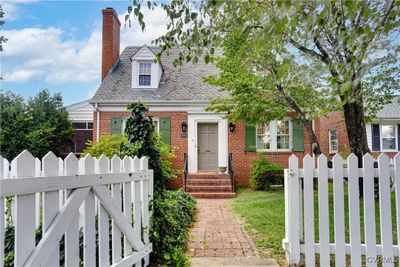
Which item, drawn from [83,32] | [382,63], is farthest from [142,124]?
[83,32]

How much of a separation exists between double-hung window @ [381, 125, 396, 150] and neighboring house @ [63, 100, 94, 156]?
14876mm

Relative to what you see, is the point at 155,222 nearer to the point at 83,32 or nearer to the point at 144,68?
the point at 83,32

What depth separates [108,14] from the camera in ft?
43.3

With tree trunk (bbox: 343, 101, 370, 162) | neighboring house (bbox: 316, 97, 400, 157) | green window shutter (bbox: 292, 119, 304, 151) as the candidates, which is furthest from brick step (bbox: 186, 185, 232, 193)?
neighboring house (bbox: 316, 97, 400, 157)

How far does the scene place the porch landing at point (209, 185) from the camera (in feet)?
31.8

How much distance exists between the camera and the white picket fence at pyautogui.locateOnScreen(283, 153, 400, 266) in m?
3.00

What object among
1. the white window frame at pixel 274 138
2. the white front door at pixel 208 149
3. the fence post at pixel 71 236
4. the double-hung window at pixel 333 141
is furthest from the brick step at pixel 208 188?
the double-hung window at pixel 333 141

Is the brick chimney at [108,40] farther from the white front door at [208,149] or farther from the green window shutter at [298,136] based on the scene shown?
the green window shutter at [298,136]

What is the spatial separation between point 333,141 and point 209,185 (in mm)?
9573

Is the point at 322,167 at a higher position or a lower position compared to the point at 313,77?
lower

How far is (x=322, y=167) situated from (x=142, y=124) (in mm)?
2267

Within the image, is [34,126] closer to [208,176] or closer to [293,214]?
[208,176]

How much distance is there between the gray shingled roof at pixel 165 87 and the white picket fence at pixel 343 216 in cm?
896

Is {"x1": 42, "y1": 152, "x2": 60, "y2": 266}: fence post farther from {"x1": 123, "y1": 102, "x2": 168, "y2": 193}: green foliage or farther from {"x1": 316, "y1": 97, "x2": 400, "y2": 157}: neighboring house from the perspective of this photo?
{"x1": 316, "y1": 97, "x2": 400, "y2": 157}: neighboring house
